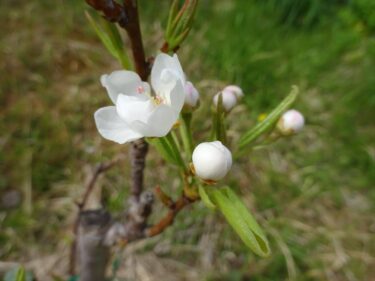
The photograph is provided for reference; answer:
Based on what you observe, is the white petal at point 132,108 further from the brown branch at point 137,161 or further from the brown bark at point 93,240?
the brown bark at point 93,240

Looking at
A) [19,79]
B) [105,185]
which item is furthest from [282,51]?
[19,79]

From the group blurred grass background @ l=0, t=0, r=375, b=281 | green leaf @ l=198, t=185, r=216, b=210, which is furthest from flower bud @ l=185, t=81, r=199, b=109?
blurred grass background @ l=0, t=0, r=375, b=281

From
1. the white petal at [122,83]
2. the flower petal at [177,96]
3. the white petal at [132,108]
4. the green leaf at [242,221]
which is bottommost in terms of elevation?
the green leaf at [242,221]

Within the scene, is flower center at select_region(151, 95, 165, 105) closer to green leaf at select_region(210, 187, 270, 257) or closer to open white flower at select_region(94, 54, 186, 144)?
open white flower at select_region(94, 54, 186, 144)

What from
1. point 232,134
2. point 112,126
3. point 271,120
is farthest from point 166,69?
point 232,134

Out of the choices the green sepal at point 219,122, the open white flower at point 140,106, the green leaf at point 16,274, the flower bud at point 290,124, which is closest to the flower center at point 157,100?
the open white flower at point 140,106

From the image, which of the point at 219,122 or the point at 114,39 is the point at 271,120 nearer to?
the point at 219,122
